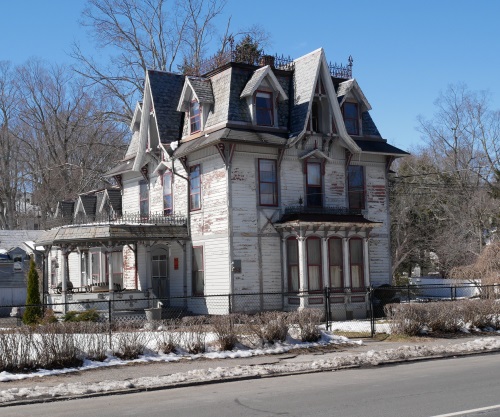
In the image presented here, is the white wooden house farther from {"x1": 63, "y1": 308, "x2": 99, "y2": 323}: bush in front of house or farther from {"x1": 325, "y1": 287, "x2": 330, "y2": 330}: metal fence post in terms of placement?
{"x1": 325, "y1": 287, "x2": 330, "y2": 330}: metal fence post

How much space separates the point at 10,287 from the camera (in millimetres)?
39969

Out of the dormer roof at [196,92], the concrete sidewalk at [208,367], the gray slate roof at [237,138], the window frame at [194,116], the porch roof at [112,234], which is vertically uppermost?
the dormer roof at [196,92]

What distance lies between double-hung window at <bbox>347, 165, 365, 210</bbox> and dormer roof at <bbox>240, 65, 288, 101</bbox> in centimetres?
537

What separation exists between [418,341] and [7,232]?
123 ft

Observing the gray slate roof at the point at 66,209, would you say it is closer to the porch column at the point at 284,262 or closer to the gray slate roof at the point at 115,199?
the gray slate roof at the point at 115,199

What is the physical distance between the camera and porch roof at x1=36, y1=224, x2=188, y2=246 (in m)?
29.6

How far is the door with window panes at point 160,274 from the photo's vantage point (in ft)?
110

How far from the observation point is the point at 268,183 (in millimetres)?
30250

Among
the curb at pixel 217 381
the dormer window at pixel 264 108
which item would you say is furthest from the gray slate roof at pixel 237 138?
the curb at pixel 217 381

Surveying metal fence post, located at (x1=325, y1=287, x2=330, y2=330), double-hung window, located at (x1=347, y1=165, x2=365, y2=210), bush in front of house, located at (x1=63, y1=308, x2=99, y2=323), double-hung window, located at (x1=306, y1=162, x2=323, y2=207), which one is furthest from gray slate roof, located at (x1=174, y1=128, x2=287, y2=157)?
metal fence post, located at (x1=325, y1=287, x2=330, y2=330)

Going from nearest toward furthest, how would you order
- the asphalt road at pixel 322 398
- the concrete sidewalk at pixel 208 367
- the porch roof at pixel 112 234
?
the asphalt road at pixel 322 398, the concrete sidewalk at pixel 208 367, the porch roof at pixel 112 234

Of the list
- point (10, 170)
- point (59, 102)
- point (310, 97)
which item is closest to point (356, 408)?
point (310, 97)

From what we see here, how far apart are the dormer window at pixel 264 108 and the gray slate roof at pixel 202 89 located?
2.18 meters

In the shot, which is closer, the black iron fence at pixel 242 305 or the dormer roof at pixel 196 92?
the black iron fence at pixel 242 305
